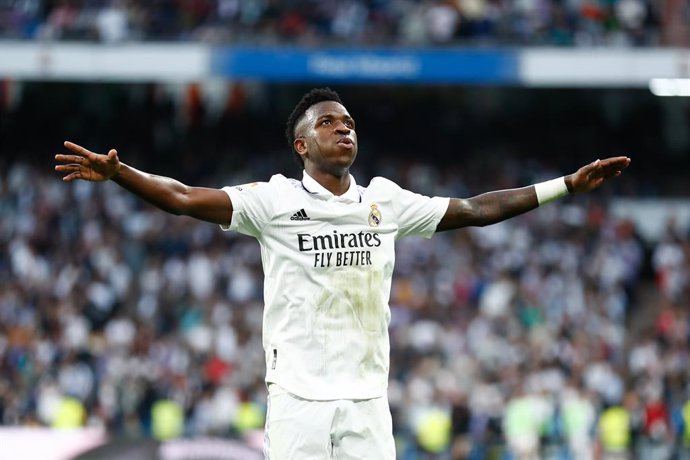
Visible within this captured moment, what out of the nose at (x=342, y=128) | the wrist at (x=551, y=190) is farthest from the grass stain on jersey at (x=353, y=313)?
the wrist at (x=551, y=190)

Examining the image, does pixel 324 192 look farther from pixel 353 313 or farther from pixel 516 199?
pixel 516 199

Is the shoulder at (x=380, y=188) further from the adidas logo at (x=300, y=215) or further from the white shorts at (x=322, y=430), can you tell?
the white shorts at (x=322, y=430)

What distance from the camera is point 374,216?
5.42 metres

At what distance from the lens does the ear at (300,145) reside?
557 cm

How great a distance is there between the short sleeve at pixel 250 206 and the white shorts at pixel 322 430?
684 mm

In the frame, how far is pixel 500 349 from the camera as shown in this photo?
1677 cm

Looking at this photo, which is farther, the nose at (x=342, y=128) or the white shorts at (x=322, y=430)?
the nose at (x=342, y=128)

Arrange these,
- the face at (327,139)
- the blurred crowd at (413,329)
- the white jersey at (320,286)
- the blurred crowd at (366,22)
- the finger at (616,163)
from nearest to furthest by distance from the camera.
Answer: the white jersey at (320,286), the face at (327,139), the finger at (616,163), the blurred crowd at (413,329), the blurred crowd at (366,22)

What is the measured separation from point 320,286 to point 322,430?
1.93ft

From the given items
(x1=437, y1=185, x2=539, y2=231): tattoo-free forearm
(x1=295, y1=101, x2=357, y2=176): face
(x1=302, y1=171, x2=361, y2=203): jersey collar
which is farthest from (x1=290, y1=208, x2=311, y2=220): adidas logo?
(x1=437, y1=185, x2=539, y2=231): tattoo-free forearm

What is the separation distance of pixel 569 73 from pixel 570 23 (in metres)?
0.90

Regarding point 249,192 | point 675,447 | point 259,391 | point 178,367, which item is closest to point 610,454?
point 675,447

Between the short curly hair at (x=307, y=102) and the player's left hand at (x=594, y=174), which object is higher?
the short curly hair at (x=307, y=102)

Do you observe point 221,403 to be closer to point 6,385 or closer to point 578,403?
point 6,385
